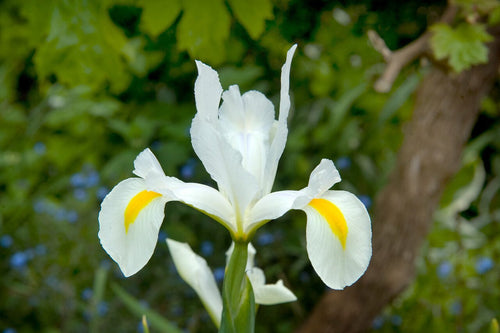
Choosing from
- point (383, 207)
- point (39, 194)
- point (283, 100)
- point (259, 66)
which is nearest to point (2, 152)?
point (39, 194)

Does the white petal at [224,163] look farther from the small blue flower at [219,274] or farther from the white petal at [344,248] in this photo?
the small blue flower at [219,274]

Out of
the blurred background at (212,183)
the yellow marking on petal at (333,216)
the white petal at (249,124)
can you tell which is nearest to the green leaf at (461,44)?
the blurred background at (212,183)

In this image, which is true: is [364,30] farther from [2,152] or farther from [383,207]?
[2,152]

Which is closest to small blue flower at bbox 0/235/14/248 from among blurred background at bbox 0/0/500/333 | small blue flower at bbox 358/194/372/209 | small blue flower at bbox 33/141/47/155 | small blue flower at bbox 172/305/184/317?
blurred background at bbox 0/0/500/333

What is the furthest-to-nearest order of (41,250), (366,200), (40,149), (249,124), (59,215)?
1. (40,149)
2. (59,215)
3. (41,250)
4. (366,200)
5. (249,124)

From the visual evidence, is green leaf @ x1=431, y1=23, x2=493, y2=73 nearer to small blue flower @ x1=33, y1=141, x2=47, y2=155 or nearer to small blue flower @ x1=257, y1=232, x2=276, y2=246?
small blue flower @ x1=257, y1=232, x2=276, y2=246

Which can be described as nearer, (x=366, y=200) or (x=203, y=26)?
(x=203, y=26)

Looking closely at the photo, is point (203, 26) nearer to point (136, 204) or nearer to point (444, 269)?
point (136, 204)

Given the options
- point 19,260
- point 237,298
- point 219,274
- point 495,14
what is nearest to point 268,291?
point 237,298
